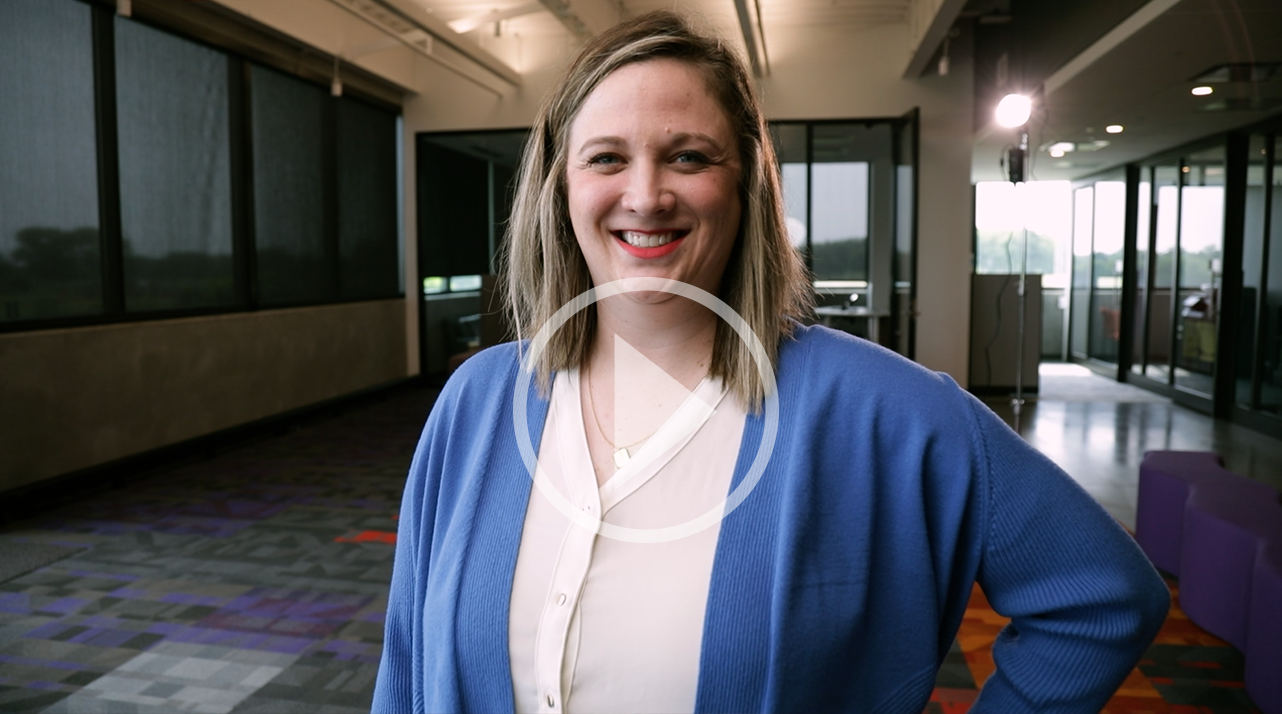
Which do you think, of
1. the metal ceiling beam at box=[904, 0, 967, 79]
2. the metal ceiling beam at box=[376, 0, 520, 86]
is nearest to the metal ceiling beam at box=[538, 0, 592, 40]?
the metal ceiling beam at box=[376, 0, 520, 86]

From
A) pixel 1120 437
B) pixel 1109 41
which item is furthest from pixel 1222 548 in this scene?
pixel 1120 437

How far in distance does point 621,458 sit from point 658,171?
1.09 feet

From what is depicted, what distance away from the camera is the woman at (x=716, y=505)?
3.01 feet

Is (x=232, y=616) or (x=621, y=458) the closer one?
(x=621, y=458)

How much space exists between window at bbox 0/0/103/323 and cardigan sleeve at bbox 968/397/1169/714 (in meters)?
5.52

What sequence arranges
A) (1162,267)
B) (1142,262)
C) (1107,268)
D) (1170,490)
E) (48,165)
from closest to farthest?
(1170,490) → (48,165) → (1162,267) → (1142,262) → (1107,268)

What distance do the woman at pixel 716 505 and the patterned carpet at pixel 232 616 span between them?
2040 mm

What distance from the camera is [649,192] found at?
3.24 feet

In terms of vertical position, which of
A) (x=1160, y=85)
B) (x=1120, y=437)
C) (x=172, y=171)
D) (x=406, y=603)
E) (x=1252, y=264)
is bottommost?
(x=1120, y=437)

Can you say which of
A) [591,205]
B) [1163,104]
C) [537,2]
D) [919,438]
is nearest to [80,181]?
[537,2]

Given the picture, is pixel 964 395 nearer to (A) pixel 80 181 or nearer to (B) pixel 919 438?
(B) pixel 919 438
